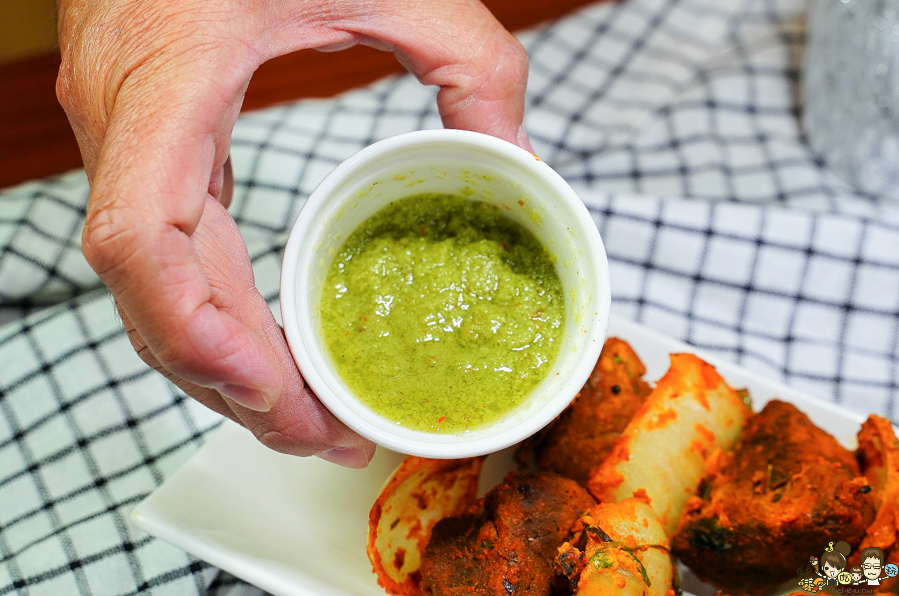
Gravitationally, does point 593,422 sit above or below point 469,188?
below

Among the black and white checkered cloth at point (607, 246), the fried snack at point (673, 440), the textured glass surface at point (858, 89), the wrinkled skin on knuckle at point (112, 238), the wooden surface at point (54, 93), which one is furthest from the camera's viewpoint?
the wooden surface at point (54, 93)

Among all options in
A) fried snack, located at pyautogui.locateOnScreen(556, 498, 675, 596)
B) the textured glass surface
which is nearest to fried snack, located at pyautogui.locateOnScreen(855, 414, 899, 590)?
fried snack, located at pyautogui.locateOnScreen(556, 498, 675, 596)

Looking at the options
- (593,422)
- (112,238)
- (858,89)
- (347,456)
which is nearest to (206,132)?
(112,238)

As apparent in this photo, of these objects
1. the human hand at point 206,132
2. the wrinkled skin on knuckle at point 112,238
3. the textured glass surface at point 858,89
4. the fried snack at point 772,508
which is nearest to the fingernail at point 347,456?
the human hand at point 206,132

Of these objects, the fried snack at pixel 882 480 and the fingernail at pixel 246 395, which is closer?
the fingernail at pixel 246 395

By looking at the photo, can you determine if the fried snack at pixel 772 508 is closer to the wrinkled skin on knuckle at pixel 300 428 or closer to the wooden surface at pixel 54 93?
the wrinkled skin on knuckle at pixel 300 428

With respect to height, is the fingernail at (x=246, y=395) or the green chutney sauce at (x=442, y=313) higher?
the fingernail at (x=246, y=395)

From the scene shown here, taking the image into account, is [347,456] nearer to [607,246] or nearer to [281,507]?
[281,507]

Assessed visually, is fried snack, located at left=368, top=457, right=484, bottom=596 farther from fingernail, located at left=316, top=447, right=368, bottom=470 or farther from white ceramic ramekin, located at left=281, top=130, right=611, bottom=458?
white ceramic ramekin, located at left=281, top=130, right=611, bottom=458
